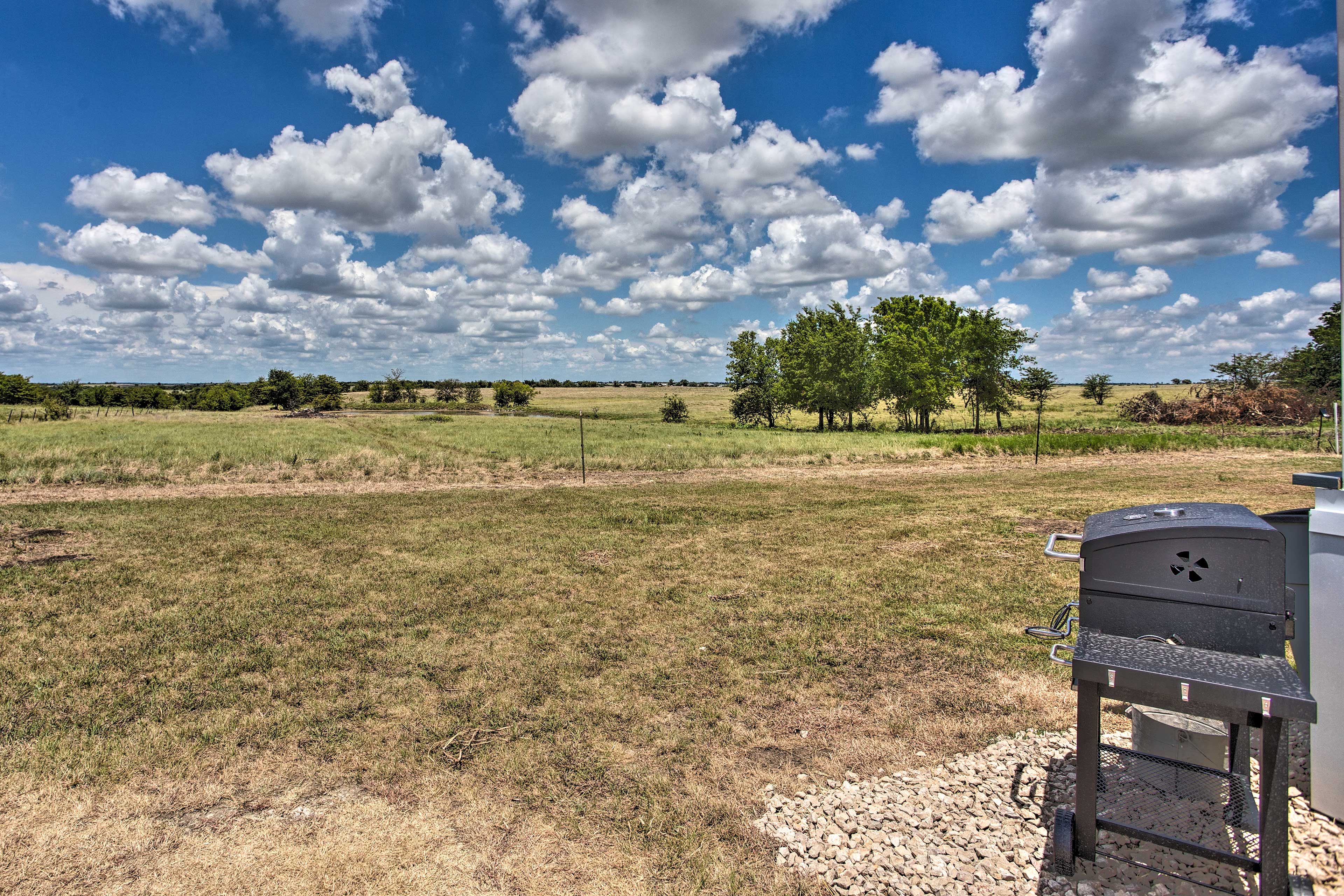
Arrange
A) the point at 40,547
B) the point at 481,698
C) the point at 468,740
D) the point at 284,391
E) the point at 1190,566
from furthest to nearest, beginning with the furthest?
the point at 284,391 → the point at 40,547 → the point at 481,698 → the point at 468,740 → the point at 1190,566

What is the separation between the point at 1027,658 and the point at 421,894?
501 centimetres

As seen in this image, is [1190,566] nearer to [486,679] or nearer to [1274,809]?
[1274,809]

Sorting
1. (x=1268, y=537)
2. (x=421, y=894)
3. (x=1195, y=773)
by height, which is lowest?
→ (x=421, y=894)

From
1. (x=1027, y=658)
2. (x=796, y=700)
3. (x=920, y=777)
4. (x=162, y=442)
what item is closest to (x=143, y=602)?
(x=796, y=700)

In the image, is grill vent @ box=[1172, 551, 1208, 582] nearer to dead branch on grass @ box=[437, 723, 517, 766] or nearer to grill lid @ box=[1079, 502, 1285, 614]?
grill lid @ box=[1079, 502, 1285, 614]

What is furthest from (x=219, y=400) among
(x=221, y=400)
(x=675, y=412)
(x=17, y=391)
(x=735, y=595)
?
(x=735, y=595)

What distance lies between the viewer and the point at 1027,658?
578 centimetres

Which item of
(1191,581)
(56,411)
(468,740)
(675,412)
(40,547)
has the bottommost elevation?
(468,740)

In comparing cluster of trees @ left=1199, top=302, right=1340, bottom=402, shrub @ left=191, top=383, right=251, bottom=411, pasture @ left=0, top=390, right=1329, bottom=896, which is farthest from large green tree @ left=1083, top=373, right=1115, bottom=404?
shrub @ left=191, top=383, right=251, bottom=411

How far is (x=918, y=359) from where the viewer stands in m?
45.1

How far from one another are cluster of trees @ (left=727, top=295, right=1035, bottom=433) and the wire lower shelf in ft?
140

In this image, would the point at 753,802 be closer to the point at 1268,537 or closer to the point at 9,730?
the point at 1268,537

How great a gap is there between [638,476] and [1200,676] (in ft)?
60.9

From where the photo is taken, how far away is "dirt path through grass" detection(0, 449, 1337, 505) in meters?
17.1
